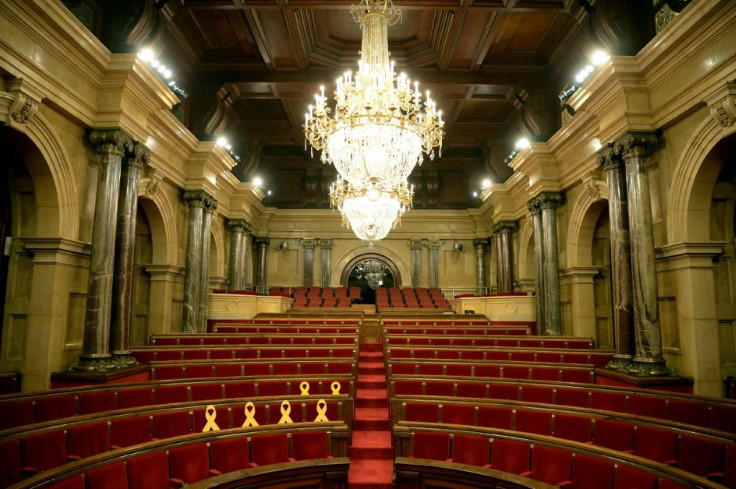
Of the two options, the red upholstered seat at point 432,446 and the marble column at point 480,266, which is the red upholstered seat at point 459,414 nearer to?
the red upholstered seat at point 432,446

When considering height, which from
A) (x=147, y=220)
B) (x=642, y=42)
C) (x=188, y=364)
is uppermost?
(x=642, y=42)

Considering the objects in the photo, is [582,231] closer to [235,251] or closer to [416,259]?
[416,259]

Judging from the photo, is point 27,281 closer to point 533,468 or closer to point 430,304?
point 533,468

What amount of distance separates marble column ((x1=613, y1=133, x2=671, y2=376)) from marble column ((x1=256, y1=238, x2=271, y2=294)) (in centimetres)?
1336

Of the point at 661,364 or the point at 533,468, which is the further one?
the point at 661,364

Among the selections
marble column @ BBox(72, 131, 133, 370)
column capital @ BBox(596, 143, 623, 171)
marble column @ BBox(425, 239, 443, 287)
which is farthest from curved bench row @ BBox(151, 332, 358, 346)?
marble column @ BBox(425, 239, 443, 287)

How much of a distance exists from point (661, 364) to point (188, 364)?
21.5ft

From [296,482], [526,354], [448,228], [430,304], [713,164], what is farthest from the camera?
[448,228]

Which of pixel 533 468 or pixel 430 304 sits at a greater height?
pixel 430 304

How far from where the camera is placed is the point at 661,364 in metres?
6.34

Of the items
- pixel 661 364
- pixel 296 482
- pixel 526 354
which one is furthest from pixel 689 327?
pixel 296 482

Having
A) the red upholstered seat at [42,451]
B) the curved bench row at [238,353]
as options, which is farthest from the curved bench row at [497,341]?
the red upholstered seat at [42,451]

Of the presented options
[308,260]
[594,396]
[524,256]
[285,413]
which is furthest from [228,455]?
[308,260]

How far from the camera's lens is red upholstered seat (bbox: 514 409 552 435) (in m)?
4.10
